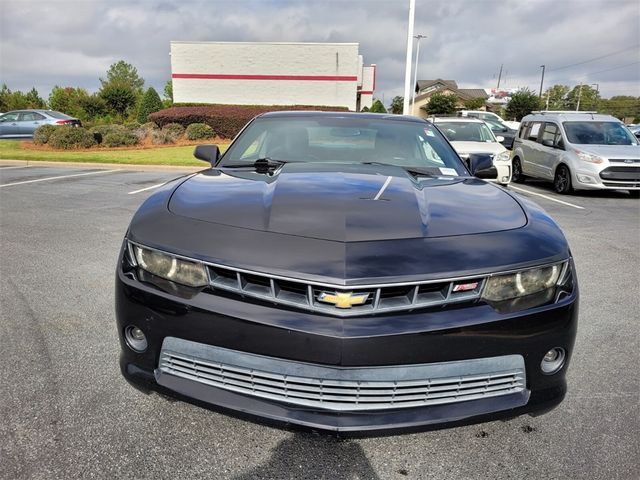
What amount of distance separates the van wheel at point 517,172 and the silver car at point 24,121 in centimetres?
1626

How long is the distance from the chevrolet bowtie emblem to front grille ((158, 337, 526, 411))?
0.74 feet

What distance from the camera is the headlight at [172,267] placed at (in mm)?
1870

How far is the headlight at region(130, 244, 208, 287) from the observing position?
1.87 metres

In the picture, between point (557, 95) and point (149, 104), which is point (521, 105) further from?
point (557, 95)

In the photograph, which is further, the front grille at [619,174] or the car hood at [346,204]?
the front grille at [619,174]

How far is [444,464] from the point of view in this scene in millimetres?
2043

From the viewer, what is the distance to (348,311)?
1723 mm

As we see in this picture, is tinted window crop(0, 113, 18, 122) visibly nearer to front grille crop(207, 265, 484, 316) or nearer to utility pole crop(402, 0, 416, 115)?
utility pole crop(402, 0, 416, 115)

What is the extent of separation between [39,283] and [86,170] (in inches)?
378

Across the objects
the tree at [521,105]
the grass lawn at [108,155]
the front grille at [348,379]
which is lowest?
the grass lawn at [108,155]

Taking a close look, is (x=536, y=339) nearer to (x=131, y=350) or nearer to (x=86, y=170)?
(x=131, y=350)

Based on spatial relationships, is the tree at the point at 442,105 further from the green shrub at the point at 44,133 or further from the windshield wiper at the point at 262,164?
the windshield wiper at the point at 262,164

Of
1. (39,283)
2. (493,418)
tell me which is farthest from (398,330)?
(39,283)

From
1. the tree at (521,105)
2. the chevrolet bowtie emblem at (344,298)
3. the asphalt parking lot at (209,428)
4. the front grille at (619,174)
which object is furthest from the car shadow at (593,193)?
the tree at (521,105)
